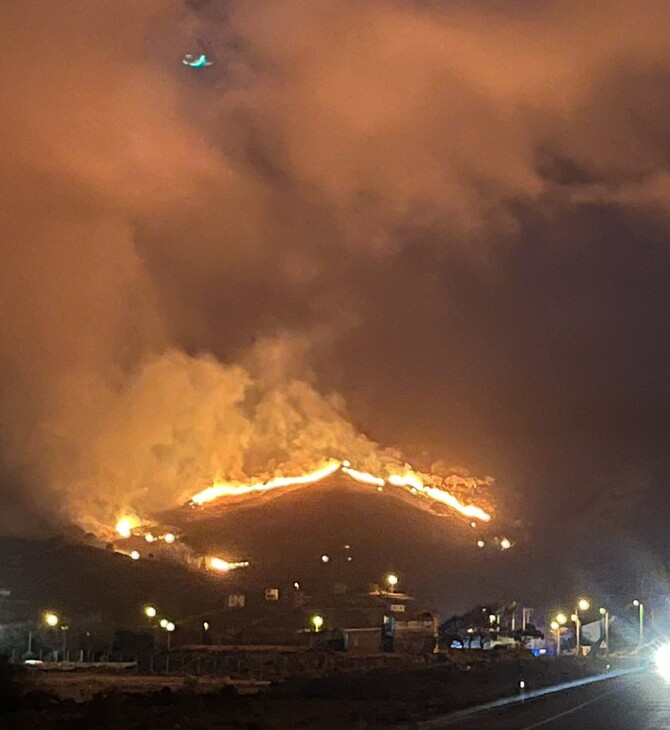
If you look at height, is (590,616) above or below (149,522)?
below

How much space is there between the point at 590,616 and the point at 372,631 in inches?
2822

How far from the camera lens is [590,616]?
16025 cm

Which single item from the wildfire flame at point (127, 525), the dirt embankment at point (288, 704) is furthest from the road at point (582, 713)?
the wildfire flame at point (127, 525)

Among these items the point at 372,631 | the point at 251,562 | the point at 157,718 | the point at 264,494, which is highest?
the point at 264,494

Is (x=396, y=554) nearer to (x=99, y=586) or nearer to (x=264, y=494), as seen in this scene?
(x=264, y=494)

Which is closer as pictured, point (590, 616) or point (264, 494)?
point (590, 616)

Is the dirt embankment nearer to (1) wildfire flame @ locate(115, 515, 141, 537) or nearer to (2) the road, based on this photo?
(2) the road

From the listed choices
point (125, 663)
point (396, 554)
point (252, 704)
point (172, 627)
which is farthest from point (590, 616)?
point (252, 704)

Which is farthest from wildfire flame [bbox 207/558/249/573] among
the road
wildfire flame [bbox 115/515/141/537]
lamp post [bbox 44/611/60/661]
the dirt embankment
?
the road

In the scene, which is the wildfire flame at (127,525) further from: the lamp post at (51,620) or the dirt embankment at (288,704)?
the dirt embankment at (288,704)

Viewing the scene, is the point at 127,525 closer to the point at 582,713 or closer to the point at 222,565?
the point at 222,565

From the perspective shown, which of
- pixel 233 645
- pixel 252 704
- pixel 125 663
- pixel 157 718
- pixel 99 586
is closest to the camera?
pixel 157 718

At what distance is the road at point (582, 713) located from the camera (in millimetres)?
32378

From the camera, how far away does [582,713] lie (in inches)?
1479
